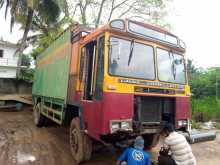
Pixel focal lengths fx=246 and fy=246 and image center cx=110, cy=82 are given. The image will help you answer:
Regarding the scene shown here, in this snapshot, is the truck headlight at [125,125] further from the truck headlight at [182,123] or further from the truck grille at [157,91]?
the truck headlight at [182,123]

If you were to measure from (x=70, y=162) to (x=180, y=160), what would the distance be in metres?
2.65

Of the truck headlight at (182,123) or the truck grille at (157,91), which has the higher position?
the truck grille at (157,91)

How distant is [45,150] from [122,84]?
3415mm

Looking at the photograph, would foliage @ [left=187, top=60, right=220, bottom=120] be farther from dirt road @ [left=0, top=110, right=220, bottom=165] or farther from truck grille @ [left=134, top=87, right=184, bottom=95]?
truck grille @ [left=134, top=87, right=184, bottom=95]

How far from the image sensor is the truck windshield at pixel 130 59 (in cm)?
470

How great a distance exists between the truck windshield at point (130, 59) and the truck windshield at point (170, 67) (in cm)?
25

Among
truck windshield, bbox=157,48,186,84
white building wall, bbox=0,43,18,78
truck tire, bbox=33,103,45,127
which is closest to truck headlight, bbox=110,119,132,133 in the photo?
truck windshield, bbox=157,48,186,84

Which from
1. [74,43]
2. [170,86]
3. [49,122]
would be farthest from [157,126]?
[49,122]

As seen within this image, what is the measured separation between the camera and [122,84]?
465cm

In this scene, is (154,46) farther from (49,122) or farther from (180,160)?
(49,122)

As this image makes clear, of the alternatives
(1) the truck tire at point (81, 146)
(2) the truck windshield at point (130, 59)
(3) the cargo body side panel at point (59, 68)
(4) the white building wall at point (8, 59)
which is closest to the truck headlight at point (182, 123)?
(2) the truck windshield at point (130, 59)

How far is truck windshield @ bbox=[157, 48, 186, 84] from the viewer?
5.41 metres

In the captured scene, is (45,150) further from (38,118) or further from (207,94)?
(207,94)

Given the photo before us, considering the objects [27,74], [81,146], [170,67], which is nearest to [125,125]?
[81,146]
